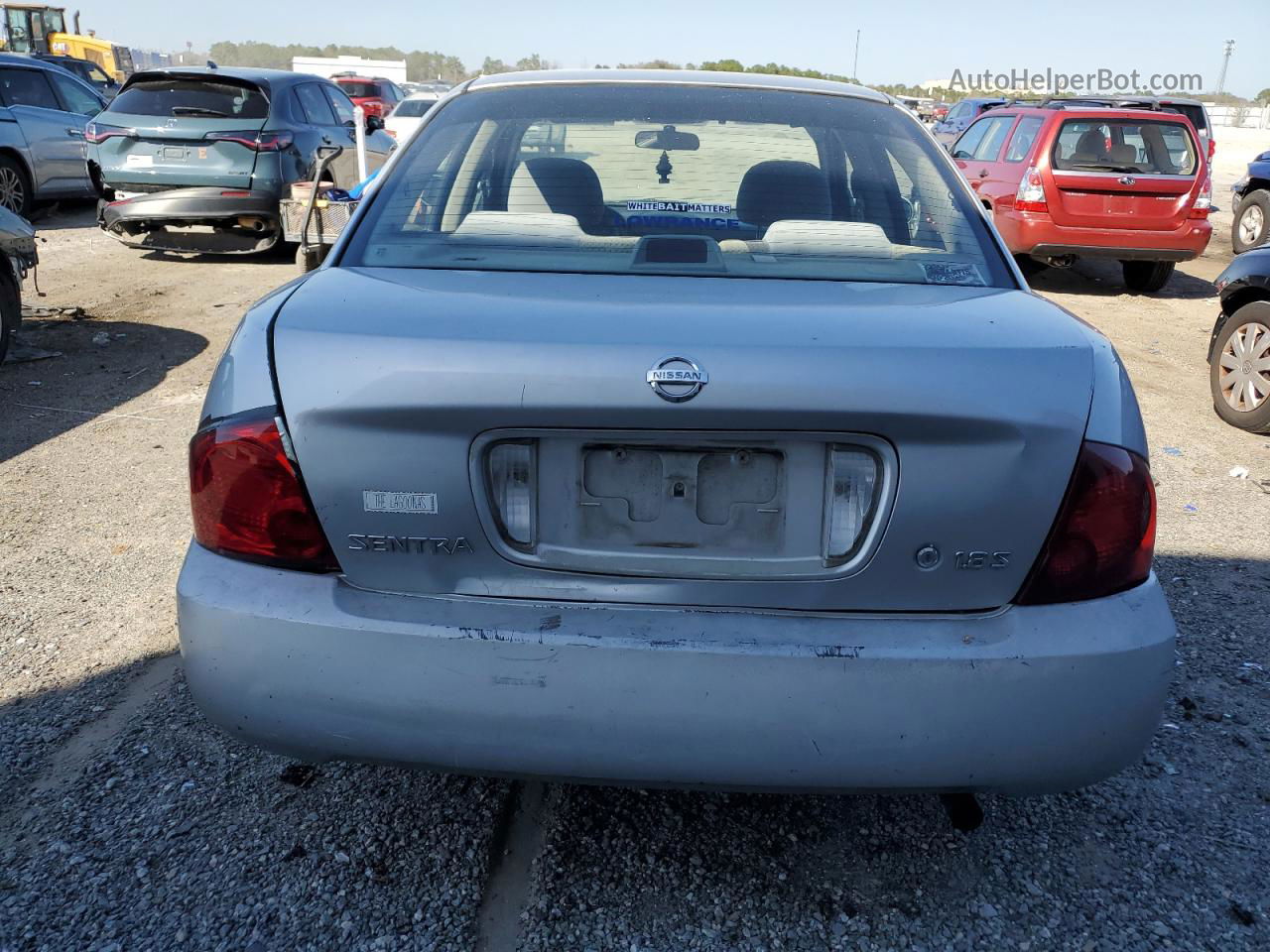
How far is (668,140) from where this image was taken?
3062 mm

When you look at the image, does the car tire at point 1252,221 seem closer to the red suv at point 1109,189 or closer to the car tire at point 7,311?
the red suv at point 1109,189

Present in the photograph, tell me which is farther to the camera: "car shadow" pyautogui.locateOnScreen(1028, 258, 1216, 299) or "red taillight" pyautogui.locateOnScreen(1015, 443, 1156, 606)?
"car shadow" pyautogui.locateOnScreen(1028, 258, 1216, 299)

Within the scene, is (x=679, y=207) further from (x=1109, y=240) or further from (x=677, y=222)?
(x=1109, y=240)

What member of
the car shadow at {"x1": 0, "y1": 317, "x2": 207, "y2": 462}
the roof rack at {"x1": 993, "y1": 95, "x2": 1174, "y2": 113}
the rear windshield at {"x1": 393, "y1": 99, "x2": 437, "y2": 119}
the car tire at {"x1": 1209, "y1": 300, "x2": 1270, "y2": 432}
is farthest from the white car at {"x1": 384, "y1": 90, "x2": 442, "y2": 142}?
the car tire at {"x1": 1209, "y1": 300, "x2": 1270, "y2": 432}

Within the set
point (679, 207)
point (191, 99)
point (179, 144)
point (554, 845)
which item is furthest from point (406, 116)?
point (554, 845)

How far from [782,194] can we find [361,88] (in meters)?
28.5

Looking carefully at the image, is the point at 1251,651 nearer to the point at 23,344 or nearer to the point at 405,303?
the point at 405,303

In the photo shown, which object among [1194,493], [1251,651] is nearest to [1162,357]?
[1194,493]

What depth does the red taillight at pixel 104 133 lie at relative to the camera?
32.0ft

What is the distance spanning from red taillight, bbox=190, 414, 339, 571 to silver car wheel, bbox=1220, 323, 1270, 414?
222 inches

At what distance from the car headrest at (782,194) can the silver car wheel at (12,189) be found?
463 inches

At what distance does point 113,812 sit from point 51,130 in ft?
41.7

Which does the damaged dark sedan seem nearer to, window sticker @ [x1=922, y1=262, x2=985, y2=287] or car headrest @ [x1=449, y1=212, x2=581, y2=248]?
car headrest @ [x1=449, y1=212, x2=581, y2=248]

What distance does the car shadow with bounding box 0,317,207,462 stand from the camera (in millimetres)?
5570
